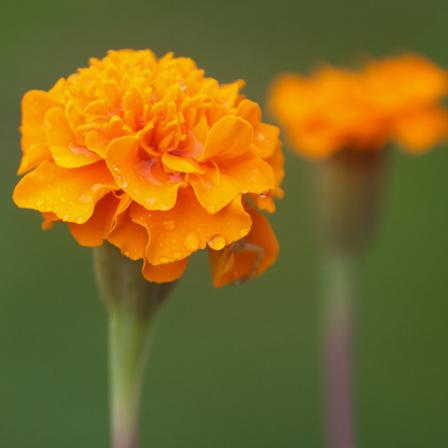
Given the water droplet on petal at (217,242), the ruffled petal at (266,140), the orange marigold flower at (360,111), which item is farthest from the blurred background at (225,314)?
the water droplet on petal at (217,242)

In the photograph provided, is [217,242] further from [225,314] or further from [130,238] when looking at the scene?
[225,314]

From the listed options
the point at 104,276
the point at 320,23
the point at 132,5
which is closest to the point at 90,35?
the point at 132,5

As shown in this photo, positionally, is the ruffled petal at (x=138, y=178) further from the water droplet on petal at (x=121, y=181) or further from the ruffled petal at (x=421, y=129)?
the ruffled petal at (x=421, y=129)

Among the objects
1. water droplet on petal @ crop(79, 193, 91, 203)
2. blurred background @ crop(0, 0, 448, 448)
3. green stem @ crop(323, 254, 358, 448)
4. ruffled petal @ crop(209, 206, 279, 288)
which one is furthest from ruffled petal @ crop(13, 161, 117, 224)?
blurred background @ crop(0, 0, 448, 448)

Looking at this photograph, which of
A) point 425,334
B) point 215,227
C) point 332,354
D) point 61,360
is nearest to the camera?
point 215,227

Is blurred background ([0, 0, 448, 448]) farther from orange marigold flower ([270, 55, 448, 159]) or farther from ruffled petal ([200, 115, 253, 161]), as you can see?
ruffled petal ([200, 115, 253, 161])

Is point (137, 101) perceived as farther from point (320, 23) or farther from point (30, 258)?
point (320, 23)
